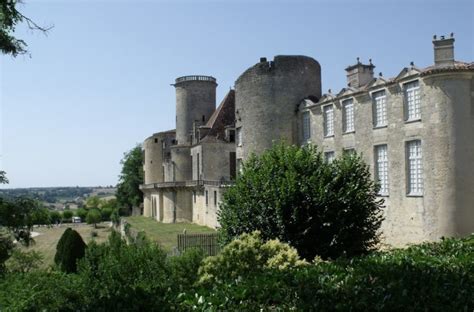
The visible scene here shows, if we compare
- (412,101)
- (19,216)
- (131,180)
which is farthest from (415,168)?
(131,180)

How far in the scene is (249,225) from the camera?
658 inches

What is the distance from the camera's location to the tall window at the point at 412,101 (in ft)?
65.6

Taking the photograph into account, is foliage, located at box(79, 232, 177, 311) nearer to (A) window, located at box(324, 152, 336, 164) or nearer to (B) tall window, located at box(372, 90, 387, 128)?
(B) tall window, located at box(372, 90, 387, 128)

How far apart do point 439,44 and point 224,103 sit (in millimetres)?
24335

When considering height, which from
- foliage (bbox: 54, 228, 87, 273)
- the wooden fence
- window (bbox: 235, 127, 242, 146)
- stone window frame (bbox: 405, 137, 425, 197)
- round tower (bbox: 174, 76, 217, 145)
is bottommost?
foliage (bbox: 54, 228, 87, 273)

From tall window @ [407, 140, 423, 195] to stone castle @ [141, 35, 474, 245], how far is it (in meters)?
0.04

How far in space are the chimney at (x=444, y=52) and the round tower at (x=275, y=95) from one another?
372 inches

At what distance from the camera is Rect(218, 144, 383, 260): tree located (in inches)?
626

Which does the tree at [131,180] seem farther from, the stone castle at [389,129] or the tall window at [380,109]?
the tall window at [380,109]

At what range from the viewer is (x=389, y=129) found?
70.3 feet

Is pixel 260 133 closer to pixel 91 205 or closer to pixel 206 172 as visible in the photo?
pixel 206 172

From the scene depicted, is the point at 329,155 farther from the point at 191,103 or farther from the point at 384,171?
the point at 191,103

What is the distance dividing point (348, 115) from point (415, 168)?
5100mm

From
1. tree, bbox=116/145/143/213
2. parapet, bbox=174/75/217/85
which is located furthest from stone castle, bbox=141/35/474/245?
tree, bbox=116/145/143/213
